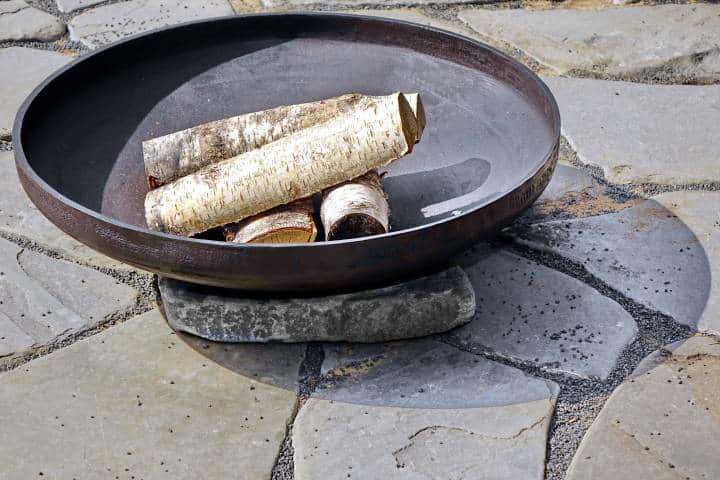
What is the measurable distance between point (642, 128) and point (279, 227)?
1.37 meters

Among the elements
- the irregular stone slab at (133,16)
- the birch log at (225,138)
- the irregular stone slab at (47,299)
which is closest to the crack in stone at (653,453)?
the birch log at (225,138)

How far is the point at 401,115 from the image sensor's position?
7.14ft

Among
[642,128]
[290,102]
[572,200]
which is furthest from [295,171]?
[642,128]

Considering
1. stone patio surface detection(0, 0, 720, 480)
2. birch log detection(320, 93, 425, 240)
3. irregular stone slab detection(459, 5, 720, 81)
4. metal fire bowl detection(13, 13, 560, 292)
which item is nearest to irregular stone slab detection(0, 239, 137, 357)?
stone patio surface detection(0, 0, 720, 480)

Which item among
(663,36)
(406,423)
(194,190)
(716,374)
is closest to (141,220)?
(194,190)

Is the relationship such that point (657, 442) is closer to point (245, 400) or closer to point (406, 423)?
point (406, 423)

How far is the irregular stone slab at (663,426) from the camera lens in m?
1.90

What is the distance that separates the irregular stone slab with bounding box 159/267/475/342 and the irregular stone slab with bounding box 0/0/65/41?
1.76 m

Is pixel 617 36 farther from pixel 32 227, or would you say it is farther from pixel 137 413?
pixel 137 413

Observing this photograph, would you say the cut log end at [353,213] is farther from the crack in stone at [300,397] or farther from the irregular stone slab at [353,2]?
the irregular stone slab at [353,2]

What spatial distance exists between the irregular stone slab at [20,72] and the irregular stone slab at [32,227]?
36 centimetres

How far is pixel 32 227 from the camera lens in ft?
8.85

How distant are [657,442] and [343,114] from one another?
962 mm

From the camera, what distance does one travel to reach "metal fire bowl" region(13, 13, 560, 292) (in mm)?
1962
